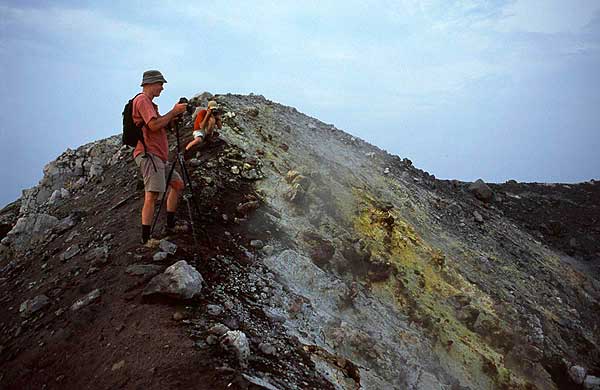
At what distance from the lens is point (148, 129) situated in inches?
249

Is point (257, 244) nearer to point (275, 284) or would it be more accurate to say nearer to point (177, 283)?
point (275, 284)

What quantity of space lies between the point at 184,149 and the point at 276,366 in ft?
19.6

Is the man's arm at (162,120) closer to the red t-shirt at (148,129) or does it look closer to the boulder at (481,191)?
the red t-shirt at (148,129)

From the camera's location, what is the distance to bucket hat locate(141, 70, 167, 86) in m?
6.13

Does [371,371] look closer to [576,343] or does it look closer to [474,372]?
[474,372]

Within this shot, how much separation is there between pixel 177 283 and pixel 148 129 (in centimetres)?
249

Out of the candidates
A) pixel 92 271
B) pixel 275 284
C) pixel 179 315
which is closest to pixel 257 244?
pixel 275 284

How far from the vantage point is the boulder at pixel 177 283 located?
5285 millimetres

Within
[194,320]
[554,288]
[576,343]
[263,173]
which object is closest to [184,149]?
[263,173]

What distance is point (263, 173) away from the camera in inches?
369

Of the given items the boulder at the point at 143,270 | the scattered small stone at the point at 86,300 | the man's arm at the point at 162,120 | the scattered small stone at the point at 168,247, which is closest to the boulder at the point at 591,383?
the scattered small stone at the point at 168,247

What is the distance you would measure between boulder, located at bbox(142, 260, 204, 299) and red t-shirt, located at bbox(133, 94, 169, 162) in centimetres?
193

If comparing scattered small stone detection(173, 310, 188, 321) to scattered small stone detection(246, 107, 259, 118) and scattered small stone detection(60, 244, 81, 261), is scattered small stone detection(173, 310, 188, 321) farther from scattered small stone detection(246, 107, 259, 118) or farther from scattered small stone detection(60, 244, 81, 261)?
scattered small stone detection(246, 107, 259, 118)

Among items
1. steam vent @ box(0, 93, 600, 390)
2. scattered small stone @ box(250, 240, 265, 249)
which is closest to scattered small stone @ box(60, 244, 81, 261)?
steam vent @ box(0, 93, 600, 390)
